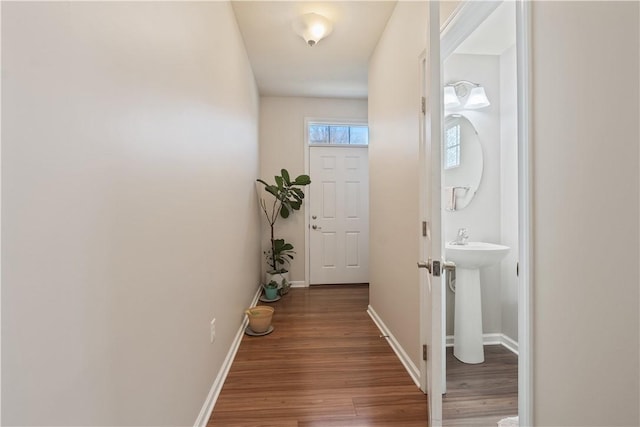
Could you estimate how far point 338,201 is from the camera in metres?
4.31

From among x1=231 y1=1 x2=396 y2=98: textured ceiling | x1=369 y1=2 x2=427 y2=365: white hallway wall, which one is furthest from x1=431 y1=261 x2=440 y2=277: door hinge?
x1=231 y1=1 x2=396 y2=98: textured ceiling

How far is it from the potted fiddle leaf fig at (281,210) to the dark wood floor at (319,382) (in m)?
1.14

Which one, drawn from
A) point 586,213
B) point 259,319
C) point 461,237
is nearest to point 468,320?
point 461,237

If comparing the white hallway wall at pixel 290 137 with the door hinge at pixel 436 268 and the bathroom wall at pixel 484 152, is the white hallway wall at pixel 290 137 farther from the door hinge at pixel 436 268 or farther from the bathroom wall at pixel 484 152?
the door hinge at pixel 436 268

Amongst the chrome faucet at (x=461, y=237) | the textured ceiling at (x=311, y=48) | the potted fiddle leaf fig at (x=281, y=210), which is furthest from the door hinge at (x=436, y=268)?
the potted fiddle leaf fig at (x=281, y=210)

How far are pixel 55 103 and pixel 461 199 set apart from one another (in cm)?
262

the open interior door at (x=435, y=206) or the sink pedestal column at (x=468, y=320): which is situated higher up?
the open interior door at (x=435, y=206)

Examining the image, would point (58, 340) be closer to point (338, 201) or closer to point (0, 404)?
point (0, 404)

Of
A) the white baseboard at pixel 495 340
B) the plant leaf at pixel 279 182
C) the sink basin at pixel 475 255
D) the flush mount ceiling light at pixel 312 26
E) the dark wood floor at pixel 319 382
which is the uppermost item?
the flush mount ceiling light at pixel 312 26

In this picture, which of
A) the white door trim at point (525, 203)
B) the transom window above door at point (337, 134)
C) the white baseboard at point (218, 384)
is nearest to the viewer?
the white door trim at point (525, 203)

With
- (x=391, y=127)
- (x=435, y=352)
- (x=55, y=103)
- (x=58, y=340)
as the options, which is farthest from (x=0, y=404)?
(x=391, y=127)

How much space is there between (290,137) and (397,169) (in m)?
2.38

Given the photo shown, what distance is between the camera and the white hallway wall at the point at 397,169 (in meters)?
1.90

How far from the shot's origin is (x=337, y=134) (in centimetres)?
435
